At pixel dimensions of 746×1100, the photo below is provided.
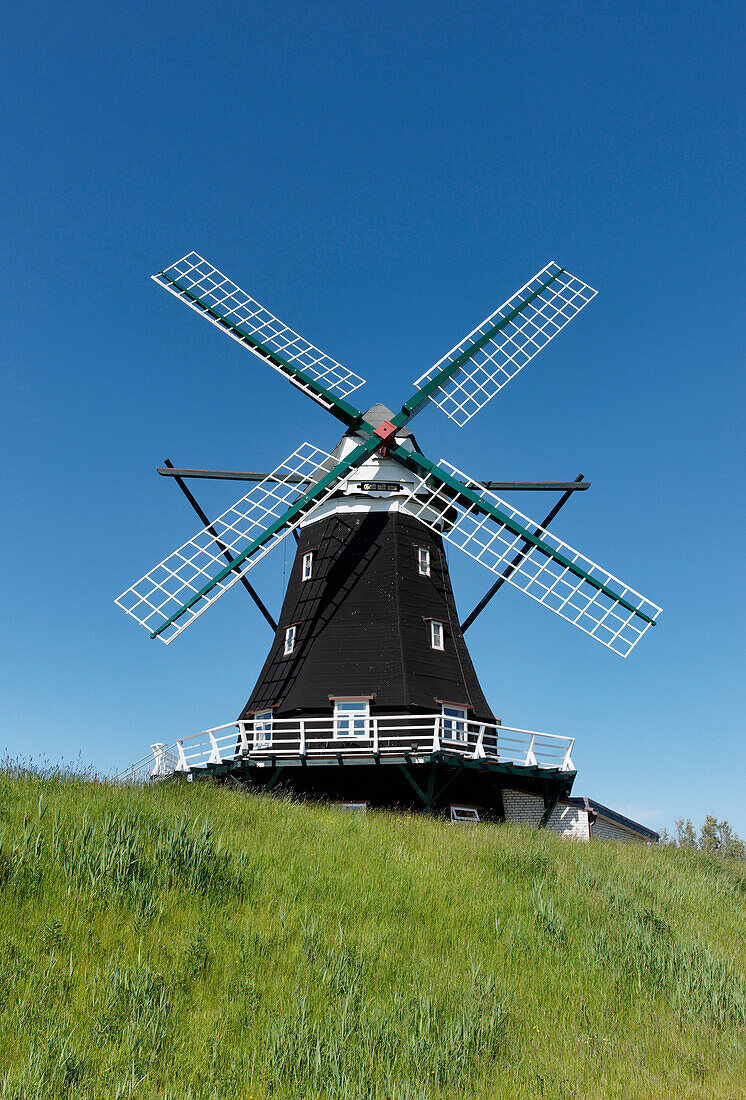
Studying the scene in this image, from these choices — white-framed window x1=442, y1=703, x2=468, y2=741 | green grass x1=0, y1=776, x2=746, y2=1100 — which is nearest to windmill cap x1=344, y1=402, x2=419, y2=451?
white-framed window x1=442, y1=703, x2=468, y2=741

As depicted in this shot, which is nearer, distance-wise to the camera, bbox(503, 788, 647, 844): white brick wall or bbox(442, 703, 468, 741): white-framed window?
bbox(442, 703, 468, 741): white-framed window

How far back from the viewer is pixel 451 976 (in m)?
7.73

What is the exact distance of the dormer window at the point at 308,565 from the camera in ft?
65.1

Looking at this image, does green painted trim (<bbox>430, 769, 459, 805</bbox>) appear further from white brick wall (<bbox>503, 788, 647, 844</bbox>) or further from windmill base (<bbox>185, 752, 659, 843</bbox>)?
white brick wall (<bbox>503, 788, 647, 844</bbox>)

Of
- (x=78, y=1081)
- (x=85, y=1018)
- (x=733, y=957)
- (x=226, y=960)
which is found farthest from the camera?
(x=733, y=957)

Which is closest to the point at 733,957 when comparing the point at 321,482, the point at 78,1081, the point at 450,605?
the point at 78,1081

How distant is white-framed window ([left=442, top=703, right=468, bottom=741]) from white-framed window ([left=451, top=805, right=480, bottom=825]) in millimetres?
1527

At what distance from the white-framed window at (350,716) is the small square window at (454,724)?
1715 mm

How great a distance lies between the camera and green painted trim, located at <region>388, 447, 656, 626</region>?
62.0ft

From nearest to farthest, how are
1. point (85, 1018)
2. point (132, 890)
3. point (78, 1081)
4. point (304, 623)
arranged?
point (78, 1081) < point (85, 1018) < point (132, 890) < point (304, 623)

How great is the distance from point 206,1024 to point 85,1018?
0.92 m

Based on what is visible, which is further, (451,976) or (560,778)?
(560,778)

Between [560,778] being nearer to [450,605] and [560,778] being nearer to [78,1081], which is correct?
[450,605]

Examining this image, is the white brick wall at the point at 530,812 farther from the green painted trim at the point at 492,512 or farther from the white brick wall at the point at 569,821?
the green painted trim at the point at 492,512
